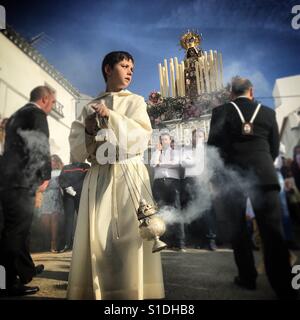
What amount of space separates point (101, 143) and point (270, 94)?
5.27ft

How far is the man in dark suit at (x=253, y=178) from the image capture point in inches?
105

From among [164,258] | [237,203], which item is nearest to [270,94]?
[237,203]

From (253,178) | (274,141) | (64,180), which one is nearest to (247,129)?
(274,141)

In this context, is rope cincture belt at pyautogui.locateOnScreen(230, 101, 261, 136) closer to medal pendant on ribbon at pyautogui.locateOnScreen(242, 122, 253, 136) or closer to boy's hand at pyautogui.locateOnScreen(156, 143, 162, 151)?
medal pendant on ribbon at pyautogui.locateOnScreen(242, 122, 253, 136)

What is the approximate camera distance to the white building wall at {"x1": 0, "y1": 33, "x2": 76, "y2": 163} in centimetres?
320

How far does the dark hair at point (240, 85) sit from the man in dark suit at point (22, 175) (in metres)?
1.81

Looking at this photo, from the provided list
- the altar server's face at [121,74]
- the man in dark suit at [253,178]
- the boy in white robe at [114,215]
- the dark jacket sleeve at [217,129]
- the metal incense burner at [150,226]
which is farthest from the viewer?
the altar server's face at [121,74]

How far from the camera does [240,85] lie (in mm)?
3002

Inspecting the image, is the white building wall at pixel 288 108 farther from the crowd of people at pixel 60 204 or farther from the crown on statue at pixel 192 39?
the crowd of people at pixel 60 204

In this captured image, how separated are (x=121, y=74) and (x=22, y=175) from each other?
1.37m

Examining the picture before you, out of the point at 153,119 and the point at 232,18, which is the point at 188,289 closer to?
the point at 153,119

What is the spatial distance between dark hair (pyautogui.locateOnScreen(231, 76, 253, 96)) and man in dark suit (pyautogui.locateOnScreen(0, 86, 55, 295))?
1.81 m

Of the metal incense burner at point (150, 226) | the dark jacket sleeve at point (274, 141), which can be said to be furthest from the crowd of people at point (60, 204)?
the dark jacket sleeve at point (274, 141)

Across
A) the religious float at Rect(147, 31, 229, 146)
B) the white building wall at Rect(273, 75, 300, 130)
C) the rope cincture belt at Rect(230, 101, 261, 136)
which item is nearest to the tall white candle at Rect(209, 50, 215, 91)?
the religious float at Rect(147, 31, 229, 146)
